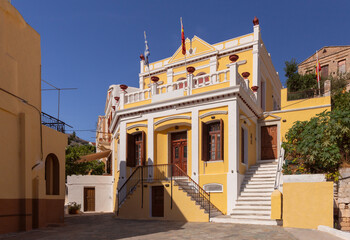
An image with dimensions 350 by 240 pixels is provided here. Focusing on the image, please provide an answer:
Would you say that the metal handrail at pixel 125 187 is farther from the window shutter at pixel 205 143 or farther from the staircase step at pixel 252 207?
the staircase step at pixel 252 207

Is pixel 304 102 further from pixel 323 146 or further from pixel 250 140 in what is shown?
pixel 323 146

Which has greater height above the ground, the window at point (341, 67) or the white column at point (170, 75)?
the window at point (341, 67)

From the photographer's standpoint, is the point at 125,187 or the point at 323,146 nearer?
the point at 323,146

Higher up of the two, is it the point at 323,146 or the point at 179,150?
the point at 323,146

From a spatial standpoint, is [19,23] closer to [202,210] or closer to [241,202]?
[202,210]

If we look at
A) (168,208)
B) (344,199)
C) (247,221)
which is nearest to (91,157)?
(168,208)

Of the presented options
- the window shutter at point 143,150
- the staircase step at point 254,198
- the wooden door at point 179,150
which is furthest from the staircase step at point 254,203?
the window shutter at point 143,150

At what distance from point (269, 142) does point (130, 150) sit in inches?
302

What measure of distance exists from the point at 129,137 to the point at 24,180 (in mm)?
7286

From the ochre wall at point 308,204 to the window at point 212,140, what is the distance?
14.6 feet

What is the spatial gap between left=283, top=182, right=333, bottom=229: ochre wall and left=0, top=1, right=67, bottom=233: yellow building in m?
8.51

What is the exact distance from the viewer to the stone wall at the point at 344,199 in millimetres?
12212

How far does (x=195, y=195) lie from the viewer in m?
14.2

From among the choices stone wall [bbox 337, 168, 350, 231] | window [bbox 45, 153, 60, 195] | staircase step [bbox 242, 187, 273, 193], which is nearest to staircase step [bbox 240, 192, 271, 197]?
staircase step [bbox 242, 187, 273, 193]
